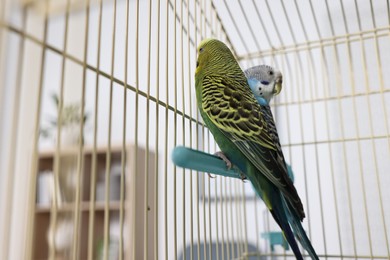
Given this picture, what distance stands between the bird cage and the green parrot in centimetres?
7

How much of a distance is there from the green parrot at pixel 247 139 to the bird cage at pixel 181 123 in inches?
2.7

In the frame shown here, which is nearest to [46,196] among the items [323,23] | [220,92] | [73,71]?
[220,92]

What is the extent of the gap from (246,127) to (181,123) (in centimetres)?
21

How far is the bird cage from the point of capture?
36cm

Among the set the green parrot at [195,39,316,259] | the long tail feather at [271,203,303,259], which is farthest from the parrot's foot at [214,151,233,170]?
the long tail feather at [271,203,303,259]

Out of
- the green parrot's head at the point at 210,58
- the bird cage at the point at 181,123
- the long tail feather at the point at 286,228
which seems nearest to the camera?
the bird cage at the point at 181,123

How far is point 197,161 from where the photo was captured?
524 millimetres

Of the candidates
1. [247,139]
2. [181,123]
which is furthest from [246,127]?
[181,123]

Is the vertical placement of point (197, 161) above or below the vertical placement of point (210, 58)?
below

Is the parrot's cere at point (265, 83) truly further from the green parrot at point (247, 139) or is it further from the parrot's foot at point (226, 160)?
the parrot's foot at point (226, 160)

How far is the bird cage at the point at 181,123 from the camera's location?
36cm

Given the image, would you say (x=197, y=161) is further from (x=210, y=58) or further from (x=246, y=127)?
(x=210, y=58)

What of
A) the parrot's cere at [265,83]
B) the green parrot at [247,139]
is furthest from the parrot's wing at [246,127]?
the parrot's cere at [265,83]

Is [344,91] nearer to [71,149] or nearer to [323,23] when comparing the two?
[323,23]
